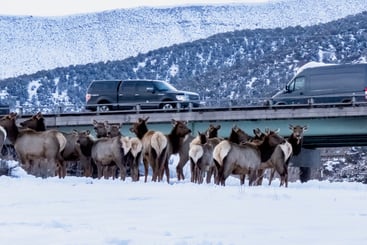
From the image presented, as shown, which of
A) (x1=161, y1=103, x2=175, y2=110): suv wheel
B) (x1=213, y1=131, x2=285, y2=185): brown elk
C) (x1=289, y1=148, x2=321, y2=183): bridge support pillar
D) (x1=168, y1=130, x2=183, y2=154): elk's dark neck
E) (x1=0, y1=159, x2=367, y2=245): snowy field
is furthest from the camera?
(x1=161, y1=103, x2=175, y2=110): suv wheel

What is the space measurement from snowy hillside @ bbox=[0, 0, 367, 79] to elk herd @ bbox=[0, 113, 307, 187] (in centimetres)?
12736

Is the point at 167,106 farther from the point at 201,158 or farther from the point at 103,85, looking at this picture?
the point at 201,158

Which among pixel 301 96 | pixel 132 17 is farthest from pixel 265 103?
pixel 132 17

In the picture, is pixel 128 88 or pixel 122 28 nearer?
pixel 128 88

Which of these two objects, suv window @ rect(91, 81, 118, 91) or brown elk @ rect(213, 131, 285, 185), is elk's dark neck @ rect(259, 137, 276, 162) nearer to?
brown elk @ rect(213, 131, 285, 185)

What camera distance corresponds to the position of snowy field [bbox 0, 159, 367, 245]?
355 inches

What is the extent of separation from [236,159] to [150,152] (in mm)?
3368

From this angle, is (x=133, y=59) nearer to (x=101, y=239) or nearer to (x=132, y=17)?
(x=132, y=17)

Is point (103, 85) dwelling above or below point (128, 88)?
above

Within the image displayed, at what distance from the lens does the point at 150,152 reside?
81.5ft

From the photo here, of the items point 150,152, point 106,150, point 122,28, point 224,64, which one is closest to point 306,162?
point 150,152

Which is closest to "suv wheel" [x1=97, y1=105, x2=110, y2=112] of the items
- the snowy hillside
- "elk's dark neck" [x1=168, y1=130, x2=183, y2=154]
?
"elk's dark neck" [x1=168, y1=130, x2=183, y2=154]

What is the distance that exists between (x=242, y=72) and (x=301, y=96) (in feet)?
246

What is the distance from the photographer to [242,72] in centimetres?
11938
